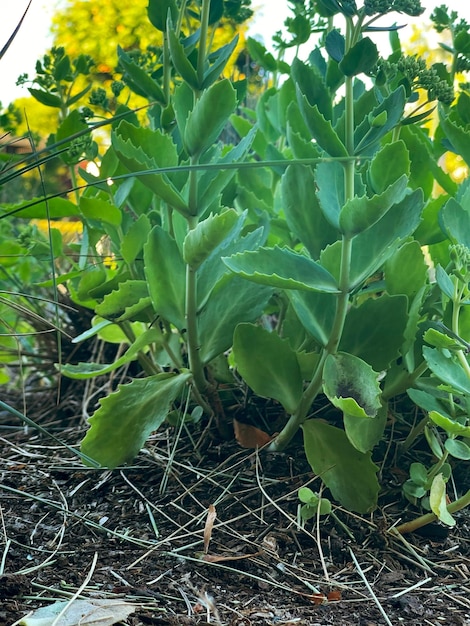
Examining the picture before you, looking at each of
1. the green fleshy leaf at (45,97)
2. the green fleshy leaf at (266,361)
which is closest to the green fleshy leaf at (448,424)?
the green fleshy leaf at (266,361)

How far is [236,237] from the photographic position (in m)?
0.95

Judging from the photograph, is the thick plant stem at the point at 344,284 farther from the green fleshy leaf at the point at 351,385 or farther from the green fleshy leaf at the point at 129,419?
the green fleshy leaf at the point at 129,419

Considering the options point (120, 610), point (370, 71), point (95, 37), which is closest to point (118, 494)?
point (120, 610)

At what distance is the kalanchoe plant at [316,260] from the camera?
80 cm

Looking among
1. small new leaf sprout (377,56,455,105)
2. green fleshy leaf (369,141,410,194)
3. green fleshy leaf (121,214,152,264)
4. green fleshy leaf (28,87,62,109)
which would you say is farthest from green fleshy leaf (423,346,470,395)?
green fleshy leaf (28,87,62,109)

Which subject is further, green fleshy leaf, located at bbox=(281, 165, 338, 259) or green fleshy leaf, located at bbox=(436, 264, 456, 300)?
green fleshy leaf, located at bbox=(281, 165, 338, 259)

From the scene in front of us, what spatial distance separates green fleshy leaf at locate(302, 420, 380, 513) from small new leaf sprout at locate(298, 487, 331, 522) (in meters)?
0.03

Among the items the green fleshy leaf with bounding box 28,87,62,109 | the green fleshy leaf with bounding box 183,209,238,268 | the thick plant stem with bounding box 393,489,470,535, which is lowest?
the thick plant stem with bounding box 393,489,470,535

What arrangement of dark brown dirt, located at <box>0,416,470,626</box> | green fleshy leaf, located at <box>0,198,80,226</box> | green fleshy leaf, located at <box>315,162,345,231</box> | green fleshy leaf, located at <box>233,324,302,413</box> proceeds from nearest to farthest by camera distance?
dark brown dirt, located at <box>0,416,470,626</box> → green fleshy leaf, located at <box>315,162,345,231</box> → green fleshy leaf, located at <box>233,324,302,413</box> → green fleshy leaf, located at <box>0,198,80,226</box>

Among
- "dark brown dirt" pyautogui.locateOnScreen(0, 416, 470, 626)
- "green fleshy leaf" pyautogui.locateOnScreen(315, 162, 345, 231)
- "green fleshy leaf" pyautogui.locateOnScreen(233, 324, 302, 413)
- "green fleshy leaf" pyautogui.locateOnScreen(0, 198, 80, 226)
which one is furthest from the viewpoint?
"green fleshy leaf" pyautogui.locateOnScreen(0, 198, 80, 226)

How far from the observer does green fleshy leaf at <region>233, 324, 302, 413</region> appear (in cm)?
94

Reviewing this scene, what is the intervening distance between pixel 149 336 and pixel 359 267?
1.12 ft

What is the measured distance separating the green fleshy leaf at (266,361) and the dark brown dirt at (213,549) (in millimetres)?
130

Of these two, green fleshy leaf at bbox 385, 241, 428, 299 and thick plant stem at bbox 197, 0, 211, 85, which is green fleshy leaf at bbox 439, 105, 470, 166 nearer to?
green fleshy leaf at bbox 385, 241, 428, 299
